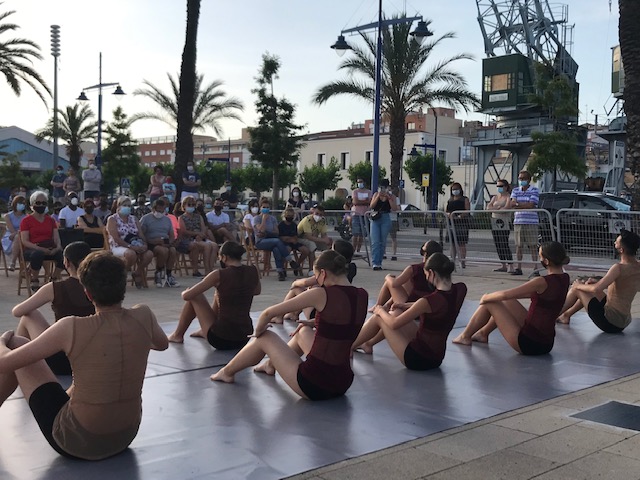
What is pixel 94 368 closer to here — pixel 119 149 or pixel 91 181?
pixel 91 181

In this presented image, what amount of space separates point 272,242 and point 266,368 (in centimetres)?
797

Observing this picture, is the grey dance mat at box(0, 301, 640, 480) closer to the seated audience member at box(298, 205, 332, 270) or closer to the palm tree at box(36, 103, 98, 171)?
the seated audience member at box(298, 205, 332, 270)

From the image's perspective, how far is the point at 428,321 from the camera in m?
6.26

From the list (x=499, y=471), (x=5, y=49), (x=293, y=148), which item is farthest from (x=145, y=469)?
(x=293, y=148)

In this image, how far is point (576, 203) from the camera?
20125mm

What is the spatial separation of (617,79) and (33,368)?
→ 5118cm

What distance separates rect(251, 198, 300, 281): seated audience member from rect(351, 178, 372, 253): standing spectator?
2870mm

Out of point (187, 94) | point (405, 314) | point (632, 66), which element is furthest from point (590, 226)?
point (187, 94)

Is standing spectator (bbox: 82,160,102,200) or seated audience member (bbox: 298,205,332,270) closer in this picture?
seated audience member (bbox: 298,205,332,270)

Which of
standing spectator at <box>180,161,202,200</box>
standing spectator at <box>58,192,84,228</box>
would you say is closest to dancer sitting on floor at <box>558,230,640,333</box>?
standing spectator at <box>58,192,84,228</box>

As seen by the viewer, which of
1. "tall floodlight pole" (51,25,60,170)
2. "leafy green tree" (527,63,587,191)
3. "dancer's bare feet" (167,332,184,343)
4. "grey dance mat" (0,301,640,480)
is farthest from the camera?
"leafy green tree" (527,63,587,191)

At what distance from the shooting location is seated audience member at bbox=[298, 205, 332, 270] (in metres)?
14.6

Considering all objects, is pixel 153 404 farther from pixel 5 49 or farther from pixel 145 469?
pixel 5 49

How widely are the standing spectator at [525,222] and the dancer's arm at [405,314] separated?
7.82 m
